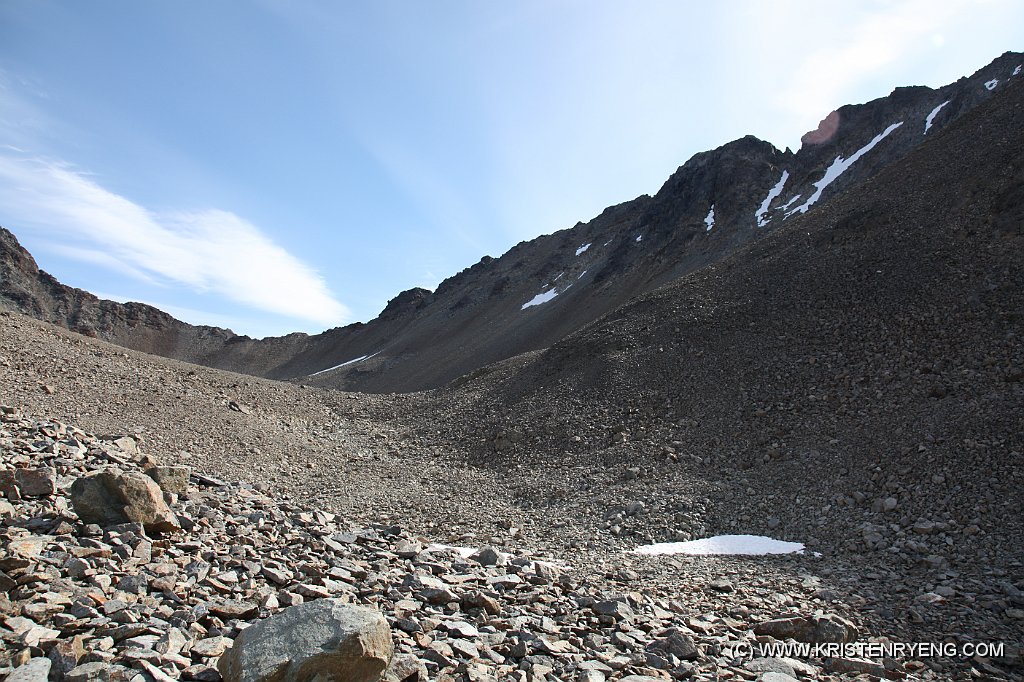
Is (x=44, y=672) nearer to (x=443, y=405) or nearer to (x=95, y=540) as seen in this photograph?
(x=95, y=540)

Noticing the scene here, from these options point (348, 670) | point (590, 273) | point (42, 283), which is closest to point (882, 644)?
point (348, 670)

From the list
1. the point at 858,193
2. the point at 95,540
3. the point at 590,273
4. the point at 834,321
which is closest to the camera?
the point at 95,540

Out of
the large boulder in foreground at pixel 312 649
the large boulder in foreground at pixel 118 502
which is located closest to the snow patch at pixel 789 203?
the large boulder in foreground at pixel 118 502

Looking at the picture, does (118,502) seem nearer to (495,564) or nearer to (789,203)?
(495,564)

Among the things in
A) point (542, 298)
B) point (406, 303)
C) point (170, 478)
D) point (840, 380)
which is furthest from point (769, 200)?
point (406, 303)

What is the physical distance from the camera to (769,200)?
54.7 metres

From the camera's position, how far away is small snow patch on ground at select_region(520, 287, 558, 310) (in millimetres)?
69669

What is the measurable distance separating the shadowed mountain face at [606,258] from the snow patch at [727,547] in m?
18.1

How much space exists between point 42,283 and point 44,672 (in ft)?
421

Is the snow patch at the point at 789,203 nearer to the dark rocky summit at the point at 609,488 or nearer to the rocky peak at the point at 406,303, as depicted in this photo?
the dark rocky summit at the point at 609,488

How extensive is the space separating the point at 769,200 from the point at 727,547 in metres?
51.1

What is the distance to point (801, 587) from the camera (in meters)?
8.76

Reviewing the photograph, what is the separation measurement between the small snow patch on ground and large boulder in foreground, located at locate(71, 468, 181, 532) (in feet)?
204

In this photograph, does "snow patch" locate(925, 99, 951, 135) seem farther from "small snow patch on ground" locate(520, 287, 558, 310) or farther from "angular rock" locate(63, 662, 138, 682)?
"angular rock" locate(63, 662, 138, 682)
